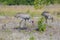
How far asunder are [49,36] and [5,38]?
7.36 ft

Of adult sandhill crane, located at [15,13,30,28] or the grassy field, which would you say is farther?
the grassy field

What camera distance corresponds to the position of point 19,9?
78.1 ft

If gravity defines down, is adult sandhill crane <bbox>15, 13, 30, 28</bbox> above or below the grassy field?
above

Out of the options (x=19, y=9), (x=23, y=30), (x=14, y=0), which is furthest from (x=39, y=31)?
(x=14, y=0)

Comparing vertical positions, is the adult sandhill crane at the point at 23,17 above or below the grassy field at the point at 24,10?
above

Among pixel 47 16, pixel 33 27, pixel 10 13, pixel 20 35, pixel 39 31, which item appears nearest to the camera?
pixel 20 35

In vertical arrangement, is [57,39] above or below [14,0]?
above

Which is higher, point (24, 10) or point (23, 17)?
point (23, 17)

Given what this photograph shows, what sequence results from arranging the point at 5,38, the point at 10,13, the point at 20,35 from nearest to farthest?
the point at 5,38 < the point at 20,35 < the point at 10,13

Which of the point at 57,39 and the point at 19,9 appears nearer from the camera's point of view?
the point at 57,39

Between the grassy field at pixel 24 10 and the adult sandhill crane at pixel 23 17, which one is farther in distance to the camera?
the grassy field at pixel 24 10

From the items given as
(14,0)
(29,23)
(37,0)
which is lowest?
(14,0)

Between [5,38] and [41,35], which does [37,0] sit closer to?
[41,35]

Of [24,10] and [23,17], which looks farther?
[24,10]
